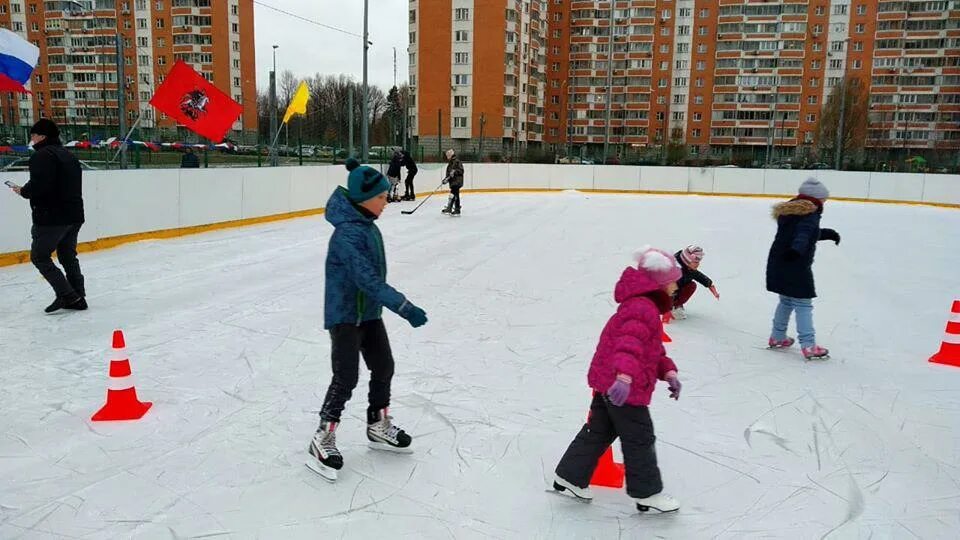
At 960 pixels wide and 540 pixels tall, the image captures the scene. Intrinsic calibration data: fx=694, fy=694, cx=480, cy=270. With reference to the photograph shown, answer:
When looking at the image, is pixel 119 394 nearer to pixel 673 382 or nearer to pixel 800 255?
pixel 673 382

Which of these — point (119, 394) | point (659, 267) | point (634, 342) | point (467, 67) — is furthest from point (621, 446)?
point (467, 67)

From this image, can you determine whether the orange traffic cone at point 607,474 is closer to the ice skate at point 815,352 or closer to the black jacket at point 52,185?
the ice skate at point 815,352

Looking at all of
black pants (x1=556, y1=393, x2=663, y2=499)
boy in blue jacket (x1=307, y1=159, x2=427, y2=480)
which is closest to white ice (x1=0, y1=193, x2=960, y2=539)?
black pants (x1=556, y1=393, x2=663, y2=499)

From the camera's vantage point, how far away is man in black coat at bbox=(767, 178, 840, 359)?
17.1 feet

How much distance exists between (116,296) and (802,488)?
21.4 feet

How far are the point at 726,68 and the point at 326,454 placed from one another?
Answer: 75830 mm

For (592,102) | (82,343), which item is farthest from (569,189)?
(592,102)

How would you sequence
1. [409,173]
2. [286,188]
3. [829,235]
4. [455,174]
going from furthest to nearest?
1. [409,173]
2. [455,174]
3. [286,188]
4. [829,235]

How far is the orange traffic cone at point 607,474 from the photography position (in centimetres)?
328

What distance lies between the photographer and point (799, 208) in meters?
5.21

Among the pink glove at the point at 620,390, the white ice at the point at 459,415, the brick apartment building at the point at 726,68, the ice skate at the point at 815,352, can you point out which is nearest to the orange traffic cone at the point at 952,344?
the white ice at the point at 459,415

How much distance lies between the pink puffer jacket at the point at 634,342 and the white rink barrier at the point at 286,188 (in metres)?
8.58

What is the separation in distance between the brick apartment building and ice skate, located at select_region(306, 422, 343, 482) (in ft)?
207

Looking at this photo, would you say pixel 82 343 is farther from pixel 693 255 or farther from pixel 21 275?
pixel 693 255
